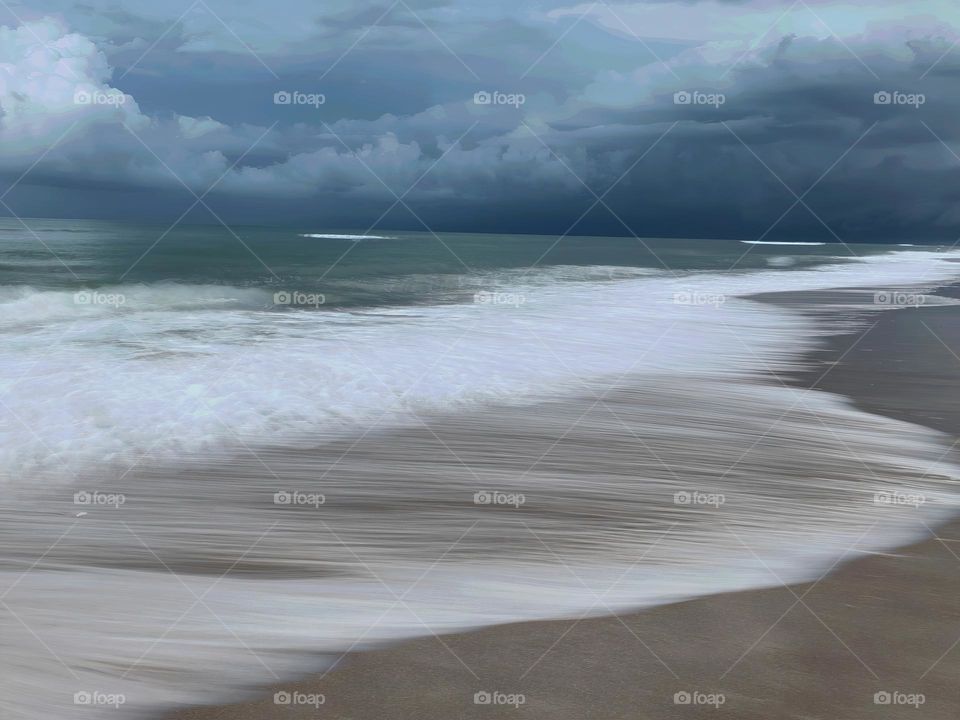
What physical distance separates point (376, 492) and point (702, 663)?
105 inches

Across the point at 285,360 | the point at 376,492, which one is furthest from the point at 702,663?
the point at 285,360

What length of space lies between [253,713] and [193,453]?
3.60 meters

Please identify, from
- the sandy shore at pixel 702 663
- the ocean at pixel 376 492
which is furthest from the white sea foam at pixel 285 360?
the sandy shore at pixel 702 663

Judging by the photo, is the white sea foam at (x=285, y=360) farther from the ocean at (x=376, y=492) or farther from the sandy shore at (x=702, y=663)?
the sandy shore at (x=702, y=663)

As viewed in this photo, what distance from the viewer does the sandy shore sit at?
3.01 m

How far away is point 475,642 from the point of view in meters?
3.46

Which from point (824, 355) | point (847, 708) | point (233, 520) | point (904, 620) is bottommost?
point (847, 708)

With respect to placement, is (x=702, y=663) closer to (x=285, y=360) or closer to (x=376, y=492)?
(x=376, y=492)

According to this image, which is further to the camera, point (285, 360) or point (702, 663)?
point (285, 360)

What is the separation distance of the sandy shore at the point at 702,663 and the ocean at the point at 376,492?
16cm

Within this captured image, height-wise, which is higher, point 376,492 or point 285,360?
point 285,360

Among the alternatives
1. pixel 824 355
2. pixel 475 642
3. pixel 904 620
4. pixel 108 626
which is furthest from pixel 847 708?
pixel 824 355

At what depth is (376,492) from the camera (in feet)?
18.0

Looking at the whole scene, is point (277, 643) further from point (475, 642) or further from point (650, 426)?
point (650, 426)
